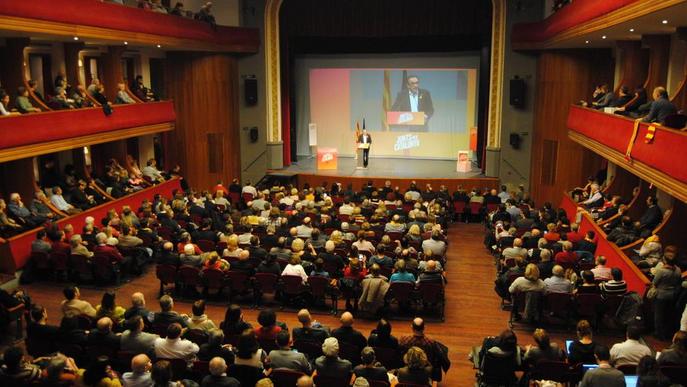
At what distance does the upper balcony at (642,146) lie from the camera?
978 centimetres

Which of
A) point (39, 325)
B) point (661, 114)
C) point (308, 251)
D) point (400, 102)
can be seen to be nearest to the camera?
point (39, 325)

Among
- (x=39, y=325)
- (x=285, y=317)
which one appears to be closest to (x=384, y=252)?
(x=285, y=317)

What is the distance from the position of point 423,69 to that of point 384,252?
14.1m

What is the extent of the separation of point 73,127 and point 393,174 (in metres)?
10.7

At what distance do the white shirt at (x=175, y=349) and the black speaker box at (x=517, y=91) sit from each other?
1669 cm

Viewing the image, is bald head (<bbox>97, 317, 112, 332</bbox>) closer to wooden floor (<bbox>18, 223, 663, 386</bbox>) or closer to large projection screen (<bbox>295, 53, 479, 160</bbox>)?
wooden floor (<bbox>18, 223, 663, 386</bbox>)

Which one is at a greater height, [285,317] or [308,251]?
[308,251]

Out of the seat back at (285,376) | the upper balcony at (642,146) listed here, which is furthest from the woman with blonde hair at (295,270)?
the upper balcony at (642,146)

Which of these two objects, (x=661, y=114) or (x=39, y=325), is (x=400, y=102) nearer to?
(x=661, y=114)

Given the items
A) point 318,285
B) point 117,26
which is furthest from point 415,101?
point 318,285

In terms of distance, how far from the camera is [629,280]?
36.3 feet

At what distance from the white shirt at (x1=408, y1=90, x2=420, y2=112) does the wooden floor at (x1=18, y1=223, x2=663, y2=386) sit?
1139 cm

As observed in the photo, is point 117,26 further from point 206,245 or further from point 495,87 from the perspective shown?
point 495,87

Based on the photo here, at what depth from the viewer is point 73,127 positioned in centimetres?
1596
